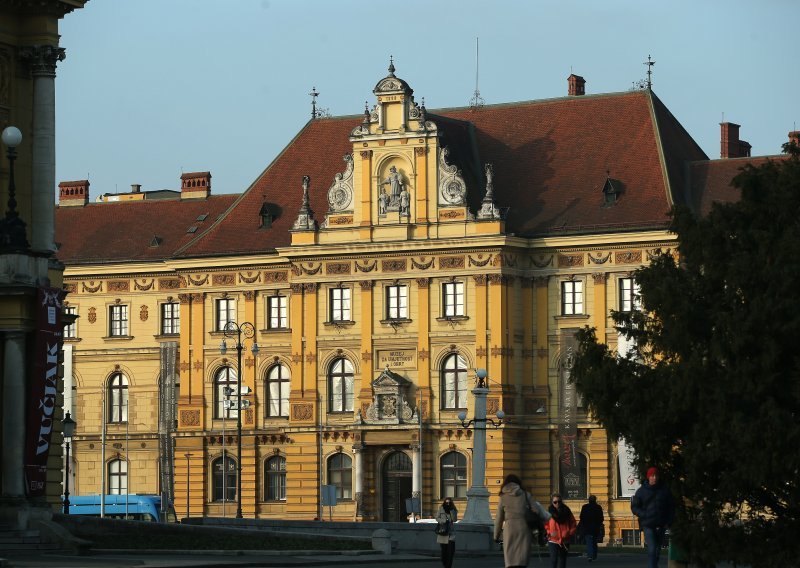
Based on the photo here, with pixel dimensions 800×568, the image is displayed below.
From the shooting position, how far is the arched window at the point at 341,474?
97000 millimetres

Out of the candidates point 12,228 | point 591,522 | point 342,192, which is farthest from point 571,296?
point 12,228

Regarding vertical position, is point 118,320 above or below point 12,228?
above

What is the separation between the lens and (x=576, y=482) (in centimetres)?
9356

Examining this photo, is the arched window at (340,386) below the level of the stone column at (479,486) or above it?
above

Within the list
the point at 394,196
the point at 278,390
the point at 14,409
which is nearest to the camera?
the point at 14,409

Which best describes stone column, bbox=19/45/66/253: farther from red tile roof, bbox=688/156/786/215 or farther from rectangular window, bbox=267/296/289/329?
rectangular window, bbox=267/296/289/329

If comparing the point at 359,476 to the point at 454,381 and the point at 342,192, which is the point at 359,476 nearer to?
the point at 454,381

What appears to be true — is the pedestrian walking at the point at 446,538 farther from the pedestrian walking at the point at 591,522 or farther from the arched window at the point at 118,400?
the arched window at the point at 118,400

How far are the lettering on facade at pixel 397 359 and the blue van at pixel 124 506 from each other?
10128 millimetres

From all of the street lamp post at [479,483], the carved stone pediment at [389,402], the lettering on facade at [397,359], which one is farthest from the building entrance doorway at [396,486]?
the street lamp post at [479,483]

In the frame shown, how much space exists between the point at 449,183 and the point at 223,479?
50.3 feet

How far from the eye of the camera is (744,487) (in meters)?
42.1

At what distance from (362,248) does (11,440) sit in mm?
48842

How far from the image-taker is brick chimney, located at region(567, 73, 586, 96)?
104m
